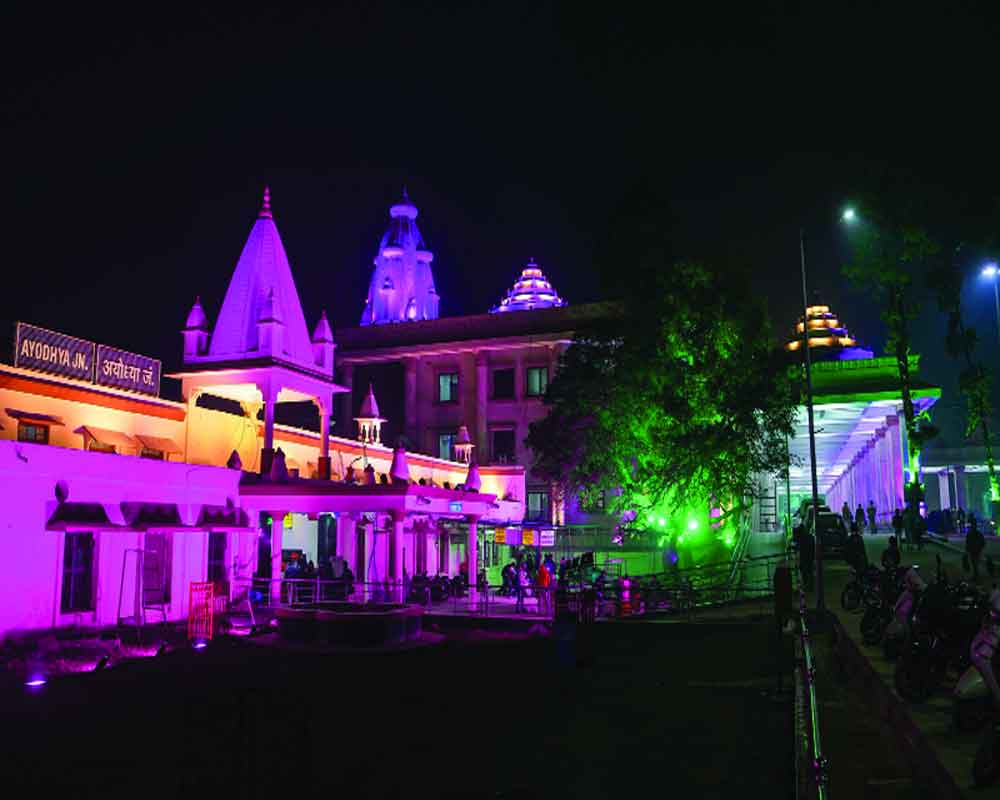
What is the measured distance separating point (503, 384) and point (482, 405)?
197cm

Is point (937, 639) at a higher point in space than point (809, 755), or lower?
higher

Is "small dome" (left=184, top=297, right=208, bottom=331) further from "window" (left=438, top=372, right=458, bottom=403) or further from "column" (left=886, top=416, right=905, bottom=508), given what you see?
"column" (left=886, top=416, right=905, bottom=508)

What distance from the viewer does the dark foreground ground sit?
30.0 feet

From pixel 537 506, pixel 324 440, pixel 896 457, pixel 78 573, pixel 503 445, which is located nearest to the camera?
pixel 78 573

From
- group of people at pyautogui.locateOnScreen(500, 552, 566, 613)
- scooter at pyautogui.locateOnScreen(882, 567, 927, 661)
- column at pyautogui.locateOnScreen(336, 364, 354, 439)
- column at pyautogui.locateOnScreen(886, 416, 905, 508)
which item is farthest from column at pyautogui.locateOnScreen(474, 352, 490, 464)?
scooter at pyautogui.locateOnScreen(882, 567, 927, 661)

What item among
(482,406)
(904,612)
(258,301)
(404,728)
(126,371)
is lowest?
(404,728)

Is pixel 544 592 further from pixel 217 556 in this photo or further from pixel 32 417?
pixel 32 417

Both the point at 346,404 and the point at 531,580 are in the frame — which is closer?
the point at 531,580

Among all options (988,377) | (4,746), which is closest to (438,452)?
(988,377)

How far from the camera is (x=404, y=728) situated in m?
12.3

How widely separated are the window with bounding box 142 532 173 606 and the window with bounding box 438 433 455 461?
32238mm

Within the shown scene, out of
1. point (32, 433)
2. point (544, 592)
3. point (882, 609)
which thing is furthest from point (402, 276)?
point (882, 609)

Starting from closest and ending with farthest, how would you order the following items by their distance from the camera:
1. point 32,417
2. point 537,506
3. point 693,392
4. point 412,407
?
point 32,417, point 693,392, point 537,506, point 412,407

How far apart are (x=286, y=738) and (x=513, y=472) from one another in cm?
3772
